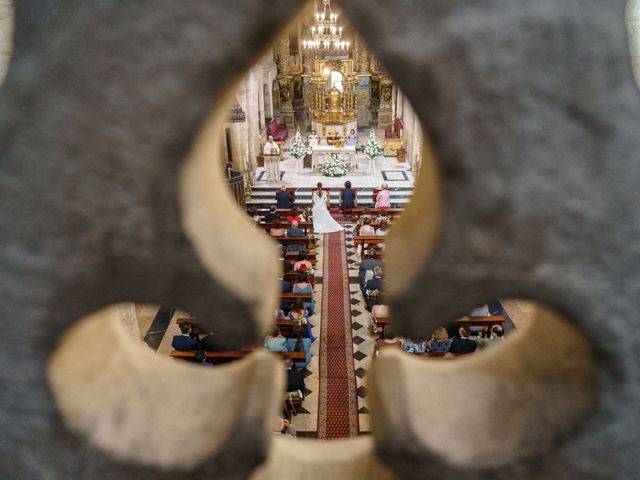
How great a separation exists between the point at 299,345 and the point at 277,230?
405 cm

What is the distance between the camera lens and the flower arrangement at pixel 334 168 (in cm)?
1597

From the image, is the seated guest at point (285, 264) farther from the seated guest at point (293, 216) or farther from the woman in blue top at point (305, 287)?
the seated guest at point (293, 216)

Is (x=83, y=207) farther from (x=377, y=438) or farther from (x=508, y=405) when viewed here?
(x=508, y=405)

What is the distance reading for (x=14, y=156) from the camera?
900 mm

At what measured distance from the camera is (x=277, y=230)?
33.8 feet

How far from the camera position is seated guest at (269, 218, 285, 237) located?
33.4 ft

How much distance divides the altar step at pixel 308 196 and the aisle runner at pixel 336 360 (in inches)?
167

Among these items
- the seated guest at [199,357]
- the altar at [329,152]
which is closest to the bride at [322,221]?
the seated guest at [199,357]

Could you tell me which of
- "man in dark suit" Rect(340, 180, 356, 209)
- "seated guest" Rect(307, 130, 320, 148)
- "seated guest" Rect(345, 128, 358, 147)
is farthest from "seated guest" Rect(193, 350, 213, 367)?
"seated guest" Rect(345, 128, 358, 147)

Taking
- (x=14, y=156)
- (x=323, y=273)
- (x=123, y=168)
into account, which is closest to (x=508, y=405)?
(x=123, y=168)

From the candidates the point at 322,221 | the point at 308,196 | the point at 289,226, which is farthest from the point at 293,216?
the point at 308,196

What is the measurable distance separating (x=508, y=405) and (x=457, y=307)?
373 millimetres

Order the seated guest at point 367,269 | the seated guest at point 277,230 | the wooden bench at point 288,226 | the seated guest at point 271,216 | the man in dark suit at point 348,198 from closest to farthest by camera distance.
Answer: the seated guest at point 367,269
the seated guest at point 277,230
the wooden bench at point 288,226
the seated guest at point 271,216
the man in dark suit at point 348,198

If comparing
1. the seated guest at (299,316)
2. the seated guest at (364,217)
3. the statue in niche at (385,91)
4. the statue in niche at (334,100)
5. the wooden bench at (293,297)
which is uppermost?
the statue in niche at (385,91)
